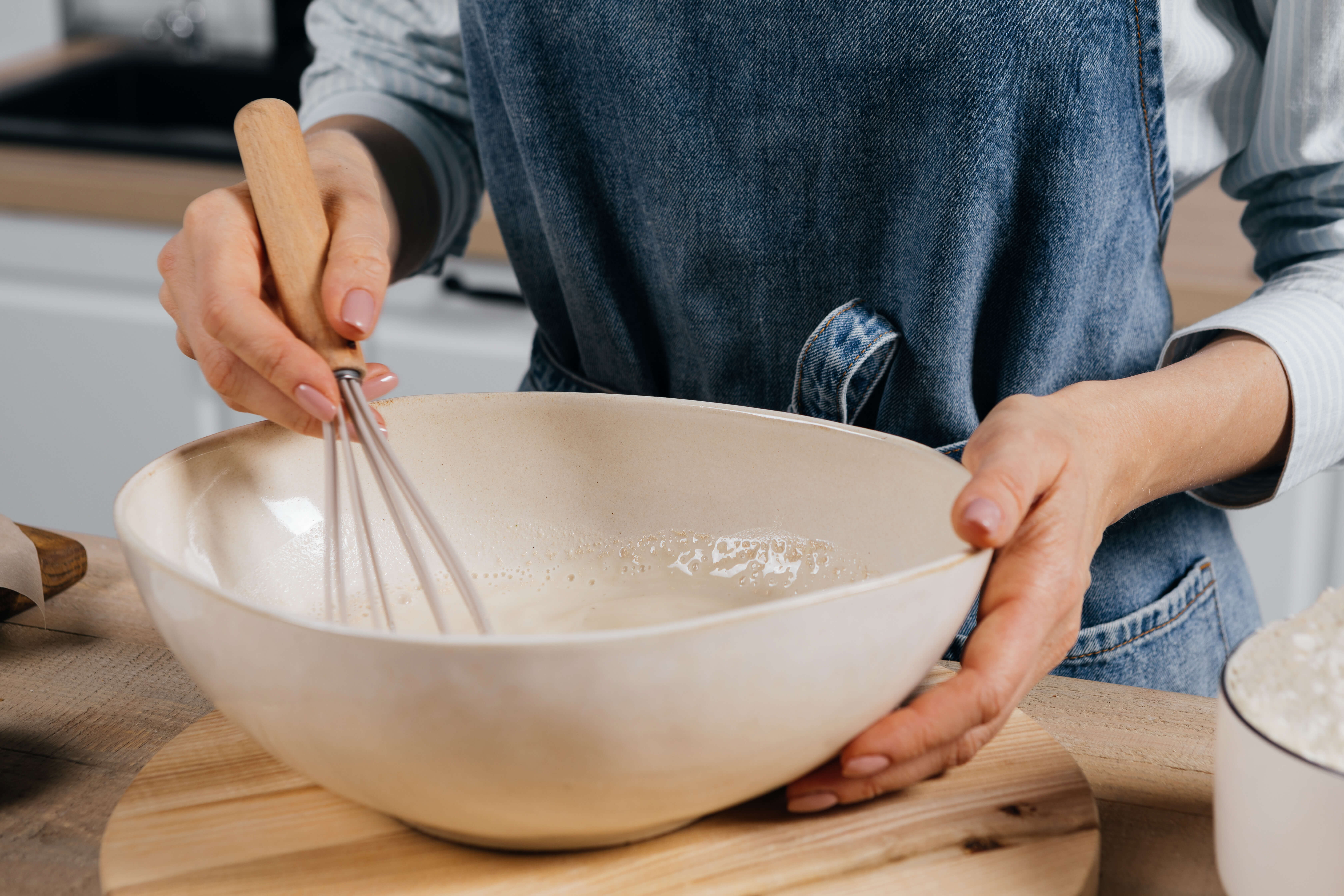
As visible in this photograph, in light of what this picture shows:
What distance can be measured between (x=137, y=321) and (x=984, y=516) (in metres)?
1.07

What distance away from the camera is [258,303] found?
0.41 meters

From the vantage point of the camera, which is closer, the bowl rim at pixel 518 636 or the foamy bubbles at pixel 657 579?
the bowl rim at pixel 518 636

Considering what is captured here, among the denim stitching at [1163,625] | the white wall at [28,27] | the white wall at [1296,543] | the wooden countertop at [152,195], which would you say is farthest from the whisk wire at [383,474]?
the white wall at [28,27]

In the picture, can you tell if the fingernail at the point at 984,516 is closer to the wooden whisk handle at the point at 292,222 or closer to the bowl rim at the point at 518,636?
the bowl rim at the point at 518,636

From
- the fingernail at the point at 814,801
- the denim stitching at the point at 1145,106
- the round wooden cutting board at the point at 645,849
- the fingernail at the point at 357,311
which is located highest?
the denim stitching at the point at 1145,106

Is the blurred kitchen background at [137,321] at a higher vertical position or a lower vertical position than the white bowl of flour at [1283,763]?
lower

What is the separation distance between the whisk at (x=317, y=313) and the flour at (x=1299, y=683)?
224 mm

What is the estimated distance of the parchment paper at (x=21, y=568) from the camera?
0.44 metres

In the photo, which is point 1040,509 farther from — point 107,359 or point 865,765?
point 107,359

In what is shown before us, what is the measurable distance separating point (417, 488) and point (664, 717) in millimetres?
218

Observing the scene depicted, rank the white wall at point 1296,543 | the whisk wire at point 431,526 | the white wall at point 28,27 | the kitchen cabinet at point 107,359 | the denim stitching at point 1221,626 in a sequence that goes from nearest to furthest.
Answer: the whisk wire at point 431,526, the denim stitching at point 1221,626, the white wall at point 1296,543, the kitchen cabinet at point 107,359, the white wall at point 28,27

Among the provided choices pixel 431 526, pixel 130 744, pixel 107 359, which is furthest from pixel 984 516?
pixel 107 359

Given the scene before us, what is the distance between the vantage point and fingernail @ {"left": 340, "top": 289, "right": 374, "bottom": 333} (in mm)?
408

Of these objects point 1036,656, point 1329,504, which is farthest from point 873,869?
point 1329,504
